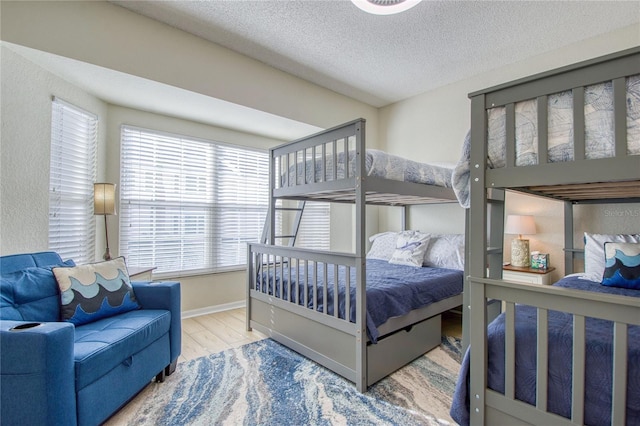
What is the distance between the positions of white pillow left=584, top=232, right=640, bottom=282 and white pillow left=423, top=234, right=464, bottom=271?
39.6 inches

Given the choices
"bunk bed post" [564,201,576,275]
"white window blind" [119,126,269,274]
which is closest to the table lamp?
"bunk bed post" [564,201,576,275]

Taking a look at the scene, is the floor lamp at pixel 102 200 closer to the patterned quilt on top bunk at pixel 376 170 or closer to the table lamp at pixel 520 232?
the patterned quilt on top bunk at pixel 376 170

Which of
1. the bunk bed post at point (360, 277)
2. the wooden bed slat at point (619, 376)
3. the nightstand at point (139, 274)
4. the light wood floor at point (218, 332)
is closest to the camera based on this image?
the wooden bed slat at point (619, 376)

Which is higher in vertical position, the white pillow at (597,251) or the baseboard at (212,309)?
the white pillow at (597,251)

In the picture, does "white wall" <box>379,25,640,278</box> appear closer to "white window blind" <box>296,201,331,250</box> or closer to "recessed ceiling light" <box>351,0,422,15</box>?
"white window blind" <box>296,201,331,250</box>

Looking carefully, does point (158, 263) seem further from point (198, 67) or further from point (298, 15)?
point (298, 15)

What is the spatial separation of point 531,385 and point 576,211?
234 centimetres

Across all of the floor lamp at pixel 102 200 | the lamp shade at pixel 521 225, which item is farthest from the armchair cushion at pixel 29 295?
the lamp shade at pixel 521 225

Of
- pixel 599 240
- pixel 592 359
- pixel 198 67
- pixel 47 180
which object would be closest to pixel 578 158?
pixel 592 359

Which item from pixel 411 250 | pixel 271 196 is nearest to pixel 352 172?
pixel 271 196

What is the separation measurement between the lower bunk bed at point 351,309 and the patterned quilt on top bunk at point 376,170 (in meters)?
0.60

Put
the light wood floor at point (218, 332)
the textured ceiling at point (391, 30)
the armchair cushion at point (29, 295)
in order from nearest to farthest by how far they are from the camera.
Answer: the armchair cushion at point (29, 295) < the textured ceiling at point (391, 30) < the light wood floor at point (218, 332)

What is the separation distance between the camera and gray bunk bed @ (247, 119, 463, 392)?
2.03 meters

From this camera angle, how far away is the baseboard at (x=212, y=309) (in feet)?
11.3
